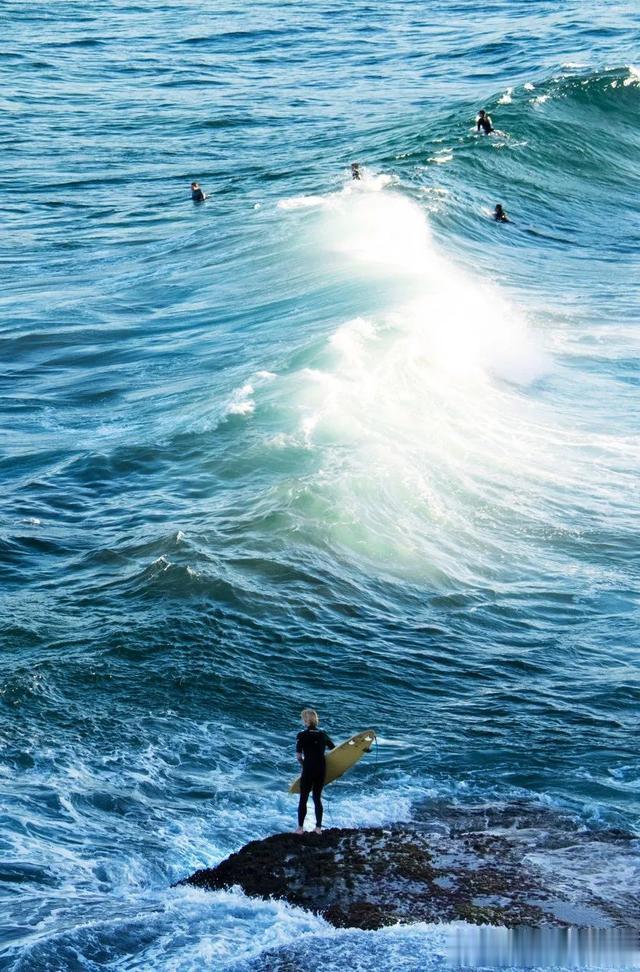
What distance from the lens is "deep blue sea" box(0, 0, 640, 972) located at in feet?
42.4

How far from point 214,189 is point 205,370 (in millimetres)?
17209

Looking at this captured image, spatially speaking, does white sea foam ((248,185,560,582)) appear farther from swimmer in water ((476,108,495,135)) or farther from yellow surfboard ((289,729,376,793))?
swimmer in water ((476,108,495,135))

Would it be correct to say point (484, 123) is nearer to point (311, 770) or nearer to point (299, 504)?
point (299, 504)

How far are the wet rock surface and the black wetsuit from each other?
0.27 meters

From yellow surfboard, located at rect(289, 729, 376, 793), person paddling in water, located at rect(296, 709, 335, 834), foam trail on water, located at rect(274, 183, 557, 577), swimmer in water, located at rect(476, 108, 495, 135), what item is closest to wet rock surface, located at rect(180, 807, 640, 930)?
person paddling in water, located at rect(296, 709, 335, 834)

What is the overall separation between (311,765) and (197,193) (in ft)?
101

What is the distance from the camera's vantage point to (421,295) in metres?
30.2

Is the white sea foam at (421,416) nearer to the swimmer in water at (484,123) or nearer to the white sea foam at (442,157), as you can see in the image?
the white sea foam at (442,157)

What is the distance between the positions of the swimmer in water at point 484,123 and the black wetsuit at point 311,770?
35288 mm

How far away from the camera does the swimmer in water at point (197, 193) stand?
4031cm

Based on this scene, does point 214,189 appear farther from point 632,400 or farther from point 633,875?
point 633,875

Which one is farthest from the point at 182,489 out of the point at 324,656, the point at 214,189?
the point at 214,189

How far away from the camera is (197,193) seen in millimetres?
40656

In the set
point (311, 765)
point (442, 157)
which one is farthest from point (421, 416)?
point (442, 157)
